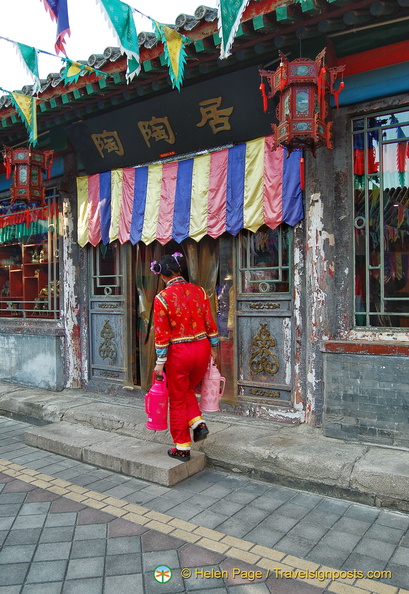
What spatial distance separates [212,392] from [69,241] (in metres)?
4.10

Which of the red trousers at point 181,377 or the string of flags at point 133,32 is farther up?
the string of flags at point 133,32

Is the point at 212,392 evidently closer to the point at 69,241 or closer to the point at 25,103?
the point at 69,241

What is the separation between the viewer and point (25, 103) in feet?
21.0

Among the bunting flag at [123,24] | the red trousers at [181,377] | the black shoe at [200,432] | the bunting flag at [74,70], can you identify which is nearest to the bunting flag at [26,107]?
the bunting flag at [74,70]

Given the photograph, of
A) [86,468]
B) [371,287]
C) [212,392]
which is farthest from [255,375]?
[86,468]

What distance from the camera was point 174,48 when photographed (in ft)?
16.1

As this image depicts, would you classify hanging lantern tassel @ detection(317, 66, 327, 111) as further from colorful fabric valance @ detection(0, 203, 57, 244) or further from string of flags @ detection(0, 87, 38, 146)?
colorful fabric valance @ detection(0, 203, 57, 244)

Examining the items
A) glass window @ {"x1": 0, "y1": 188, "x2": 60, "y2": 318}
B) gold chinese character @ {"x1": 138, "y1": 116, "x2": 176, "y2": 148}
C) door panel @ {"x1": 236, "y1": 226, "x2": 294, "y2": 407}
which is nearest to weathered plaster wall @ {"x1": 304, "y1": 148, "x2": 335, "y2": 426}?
door panel @ {"x1": 236, "y1": 226, "x2": 294, "y2": 407}

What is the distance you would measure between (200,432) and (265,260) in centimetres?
229

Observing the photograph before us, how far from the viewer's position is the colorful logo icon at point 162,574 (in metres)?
2.93

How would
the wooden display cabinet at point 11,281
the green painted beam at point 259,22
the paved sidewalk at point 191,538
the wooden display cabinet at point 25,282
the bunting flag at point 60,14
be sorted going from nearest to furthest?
the paved sidewalk at point 191,538 < the green painted beam at point 259,22 < the bunting flag at point 60,14 < the wooden display cabinet at point 25,282 < the wooden display cabinet at point 11,281

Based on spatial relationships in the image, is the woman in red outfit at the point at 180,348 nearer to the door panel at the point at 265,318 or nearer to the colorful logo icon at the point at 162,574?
the door panel at the point at 265,318

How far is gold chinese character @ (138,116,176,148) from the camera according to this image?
632 cm

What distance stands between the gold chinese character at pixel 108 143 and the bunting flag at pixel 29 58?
1.47m
